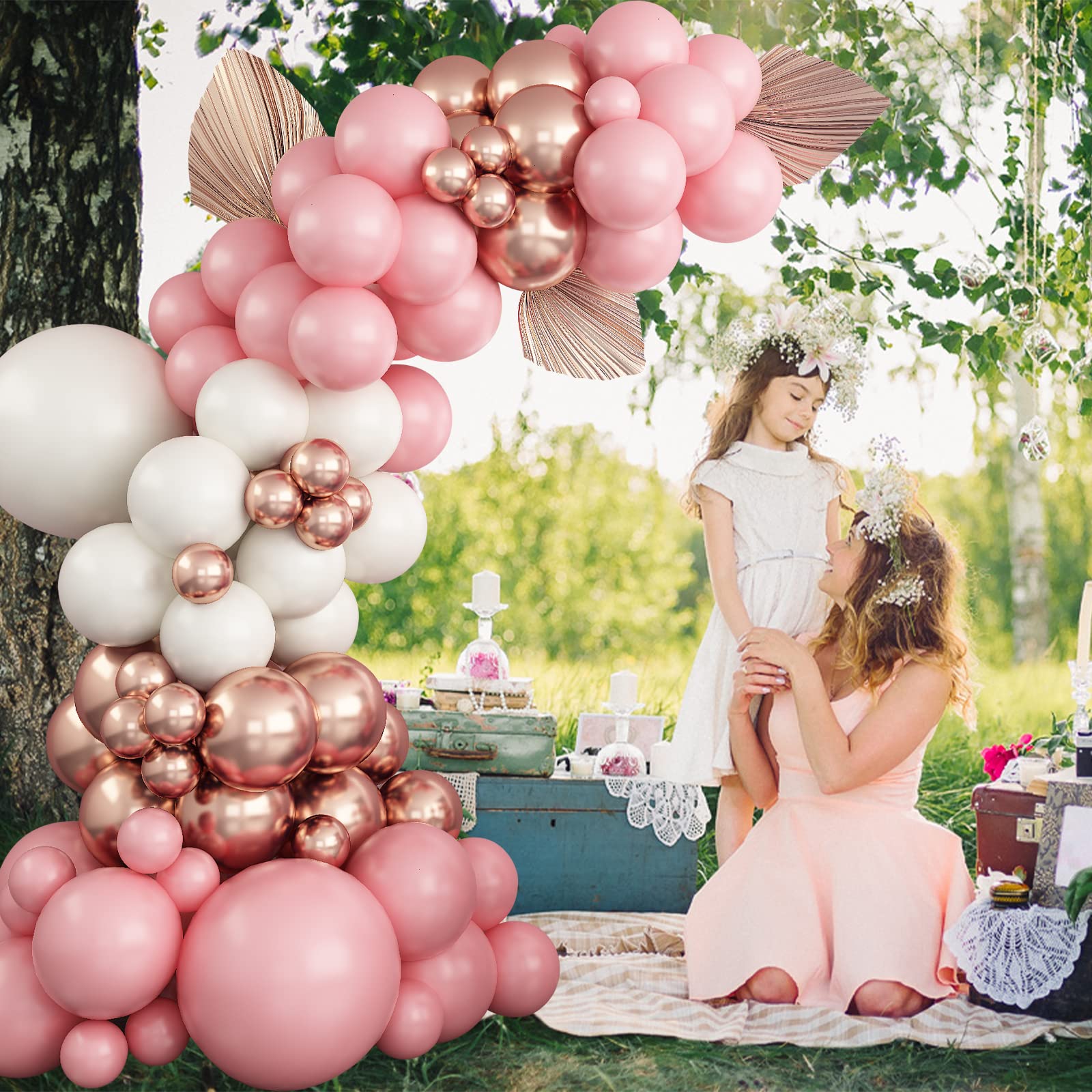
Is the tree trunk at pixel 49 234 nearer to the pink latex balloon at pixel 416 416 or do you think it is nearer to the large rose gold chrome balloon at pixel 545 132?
the pink latex balloon at pixel 416 416

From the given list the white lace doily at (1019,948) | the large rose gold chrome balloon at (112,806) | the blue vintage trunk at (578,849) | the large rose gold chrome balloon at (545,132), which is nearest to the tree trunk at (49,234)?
the blue vintage trunk at (578,849)

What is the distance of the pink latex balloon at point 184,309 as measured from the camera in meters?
2.02

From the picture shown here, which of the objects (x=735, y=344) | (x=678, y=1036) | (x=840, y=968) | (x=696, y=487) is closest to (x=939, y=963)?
(x=840, y=968)

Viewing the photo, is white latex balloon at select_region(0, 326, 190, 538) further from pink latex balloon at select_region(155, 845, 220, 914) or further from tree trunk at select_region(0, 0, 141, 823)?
tree trunk at select_region(0, 0, 141, 823)

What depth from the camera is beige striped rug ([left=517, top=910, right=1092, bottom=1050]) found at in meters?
2.28

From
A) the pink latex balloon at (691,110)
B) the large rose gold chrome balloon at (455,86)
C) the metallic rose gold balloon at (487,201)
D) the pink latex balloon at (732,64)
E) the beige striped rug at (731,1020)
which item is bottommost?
the beige striped rug at (731,1020)

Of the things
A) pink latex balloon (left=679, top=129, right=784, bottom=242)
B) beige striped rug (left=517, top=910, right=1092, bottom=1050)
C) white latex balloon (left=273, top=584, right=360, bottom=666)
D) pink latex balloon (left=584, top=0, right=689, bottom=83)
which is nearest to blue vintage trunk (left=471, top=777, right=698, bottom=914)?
beige striped rug (left=517, top=910, right=1092, bottom=1050)

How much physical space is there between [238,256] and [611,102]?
0.65m

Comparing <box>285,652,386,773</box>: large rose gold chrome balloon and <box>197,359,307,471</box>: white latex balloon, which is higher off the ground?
<box>197,359,307,471</box>: white latex balloon

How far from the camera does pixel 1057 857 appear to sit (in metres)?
2.39

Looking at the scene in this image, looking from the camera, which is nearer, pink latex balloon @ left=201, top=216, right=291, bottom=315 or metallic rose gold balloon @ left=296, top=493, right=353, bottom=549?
metallic rose gold balloon @ left=296, top=493, right=353, bottom=549

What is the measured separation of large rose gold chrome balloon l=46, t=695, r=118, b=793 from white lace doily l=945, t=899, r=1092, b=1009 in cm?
167

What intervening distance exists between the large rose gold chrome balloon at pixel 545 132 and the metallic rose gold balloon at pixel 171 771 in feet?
3.40

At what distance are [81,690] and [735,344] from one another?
2.12 meters
